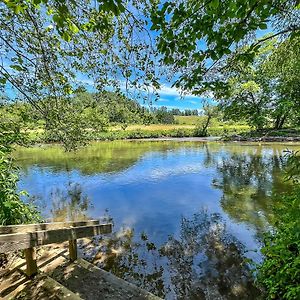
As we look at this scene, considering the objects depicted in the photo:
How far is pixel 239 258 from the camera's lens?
17.9 feet

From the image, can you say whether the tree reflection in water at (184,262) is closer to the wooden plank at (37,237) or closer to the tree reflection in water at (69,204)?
the wooden plank at (37,237)

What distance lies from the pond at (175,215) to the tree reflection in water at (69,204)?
0.04 metres

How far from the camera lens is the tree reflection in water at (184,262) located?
445cm

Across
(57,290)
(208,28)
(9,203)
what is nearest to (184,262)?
(57,290)

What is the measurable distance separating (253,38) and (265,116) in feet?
109

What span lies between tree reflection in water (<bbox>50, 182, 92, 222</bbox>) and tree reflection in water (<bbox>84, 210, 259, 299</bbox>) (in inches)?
89.7

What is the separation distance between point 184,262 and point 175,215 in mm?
2976

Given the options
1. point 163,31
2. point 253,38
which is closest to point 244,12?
point 163,31

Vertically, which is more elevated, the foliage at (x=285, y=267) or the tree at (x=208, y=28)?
the tree at (x=208, y=28)

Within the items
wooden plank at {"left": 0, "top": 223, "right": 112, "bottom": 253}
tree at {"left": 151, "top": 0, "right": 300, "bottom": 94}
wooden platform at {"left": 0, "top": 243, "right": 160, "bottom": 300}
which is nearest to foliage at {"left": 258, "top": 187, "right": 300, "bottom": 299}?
wooden platform at {"left": 0, "top": 243, "right": 160, "bottom": 300}

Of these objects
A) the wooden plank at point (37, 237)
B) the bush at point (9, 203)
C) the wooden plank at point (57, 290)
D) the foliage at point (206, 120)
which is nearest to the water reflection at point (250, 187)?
the wooden plank at point (37, 237)

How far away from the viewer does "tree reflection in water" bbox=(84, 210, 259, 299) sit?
14.6 ft

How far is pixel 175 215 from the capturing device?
27.6ft

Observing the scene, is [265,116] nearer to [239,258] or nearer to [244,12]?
[239,258]
